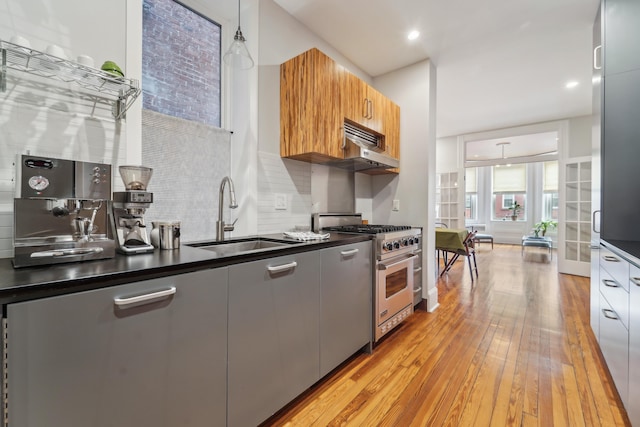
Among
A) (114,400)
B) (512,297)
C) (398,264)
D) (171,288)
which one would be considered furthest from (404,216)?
(114,400)

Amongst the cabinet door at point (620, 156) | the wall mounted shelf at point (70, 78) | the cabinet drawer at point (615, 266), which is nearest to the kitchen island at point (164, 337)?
the wall mounted shelf at point (70, 78)

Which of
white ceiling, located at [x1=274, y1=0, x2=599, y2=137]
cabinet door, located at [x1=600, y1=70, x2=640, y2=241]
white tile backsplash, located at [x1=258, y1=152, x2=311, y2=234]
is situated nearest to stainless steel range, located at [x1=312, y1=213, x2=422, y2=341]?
white tile backsplash, located at [x1=258, y1=152, x2=311, y2=234]

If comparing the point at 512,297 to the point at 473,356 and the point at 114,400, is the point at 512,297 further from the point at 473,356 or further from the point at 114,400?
the point at 114,400

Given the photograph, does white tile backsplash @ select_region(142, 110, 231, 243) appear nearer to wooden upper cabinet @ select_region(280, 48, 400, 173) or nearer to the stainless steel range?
wooden upper cabinet @ select_region(280, 48, 400, 173)

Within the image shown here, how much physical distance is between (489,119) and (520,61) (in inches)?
89.0

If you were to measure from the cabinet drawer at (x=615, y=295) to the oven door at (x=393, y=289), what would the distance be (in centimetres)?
130

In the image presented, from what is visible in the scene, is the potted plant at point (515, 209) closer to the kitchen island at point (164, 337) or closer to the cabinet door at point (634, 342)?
the cabinet door at point (634, 342)

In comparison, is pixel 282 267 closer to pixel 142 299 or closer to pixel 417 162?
pixel 142 299

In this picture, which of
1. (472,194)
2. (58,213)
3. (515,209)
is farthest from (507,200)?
(58,213)

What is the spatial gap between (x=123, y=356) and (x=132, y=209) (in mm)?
618

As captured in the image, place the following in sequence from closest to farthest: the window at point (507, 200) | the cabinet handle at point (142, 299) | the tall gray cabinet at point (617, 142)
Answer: the cabinet handle at point (142, 299) < the tall gray cabinet at point (617, 142) < the window at point (507, 200)

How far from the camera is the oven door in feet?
7.20

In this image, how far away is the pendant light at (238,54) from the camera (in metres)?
1.64

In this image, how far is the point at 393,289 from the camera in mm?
2387
